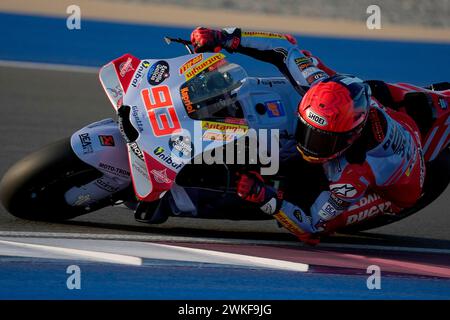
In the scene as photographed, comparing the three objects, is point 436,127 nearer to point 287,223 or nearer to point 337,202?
point 337,202

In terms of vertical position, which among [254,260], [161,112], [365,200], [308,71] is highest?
[308,71]

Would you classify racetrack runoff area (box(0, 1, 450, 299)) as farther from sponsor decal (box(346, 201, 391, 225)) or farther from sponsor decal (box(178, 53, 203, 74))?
sponsor decal (box(178, 53, 203, 74))

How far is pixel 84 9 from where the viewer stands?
14664 mm

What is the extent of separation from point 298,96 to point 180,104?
973 mm

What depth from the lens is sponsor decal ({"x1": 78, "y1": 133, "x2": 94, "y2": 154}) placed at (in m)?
6.17

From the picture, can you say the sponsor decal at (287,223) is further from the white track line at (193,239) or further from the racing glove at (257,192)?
the white track line at (193,239)

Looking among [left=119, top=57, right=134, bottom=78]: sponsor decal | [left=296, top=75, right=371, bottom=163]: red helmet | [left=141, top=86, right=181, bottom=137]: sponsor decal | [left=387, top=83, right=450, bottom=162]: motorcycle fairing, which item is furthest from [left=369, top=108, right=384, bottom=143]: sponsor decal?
[left=119, top=57, right=134, bottom=78]: sponsor decal

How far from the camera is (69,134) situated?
359 inches

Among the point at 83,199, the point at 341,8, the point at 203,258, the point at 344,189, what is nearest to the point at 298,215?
the point at 344,189

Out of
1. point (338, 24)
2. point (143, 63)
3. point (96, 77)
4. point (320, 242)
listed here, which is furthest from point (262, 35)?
point (338, 24)

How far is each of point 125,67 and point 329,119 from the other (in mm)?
1425

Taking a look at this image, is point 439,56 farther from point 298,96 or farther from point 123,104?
point 123,104

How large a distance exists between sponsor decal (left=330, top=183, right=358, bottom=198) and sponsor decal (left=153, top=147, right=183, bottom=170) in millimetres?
1045

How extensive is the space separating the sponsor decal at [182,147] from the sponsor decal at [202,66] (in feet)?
1.45
